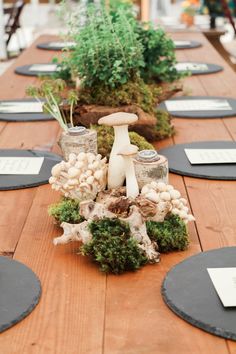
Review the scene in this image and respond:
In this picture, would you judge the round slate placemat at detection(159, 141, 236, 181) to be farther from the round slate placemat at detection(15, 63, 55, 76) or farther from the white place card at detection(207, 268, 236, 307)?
the round slate placemat at detection(15, 63, 55, 76)

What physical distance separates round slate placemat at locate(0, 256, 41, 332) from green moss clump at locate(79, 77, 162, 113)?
3.30ft

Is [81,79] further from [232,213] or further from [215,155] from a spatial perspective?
[232,213]

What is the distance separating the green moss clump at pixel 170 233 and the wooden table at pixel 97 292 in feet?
0.07

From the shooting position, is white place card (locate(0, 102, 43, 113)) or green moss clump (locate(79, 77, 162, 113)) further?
white place card (locate(0, 102, 43, 113))

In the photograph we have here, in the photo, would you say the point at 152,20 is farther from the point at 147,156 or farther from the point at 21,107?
the point at 147,156

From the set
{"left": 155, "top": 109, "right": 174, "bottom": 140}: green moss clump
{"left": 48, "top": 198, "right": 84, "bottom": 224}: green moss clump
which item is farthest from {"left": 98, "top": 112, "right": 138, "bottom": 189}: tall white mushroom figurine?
{"left": 155, "top": 109, "right": 174, "bottom": 140}: green moss clump

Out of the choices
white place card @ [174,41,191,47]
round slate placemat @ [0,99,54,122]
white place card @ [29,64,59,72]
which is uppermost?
round slate placemat @ [0,99,54,122]

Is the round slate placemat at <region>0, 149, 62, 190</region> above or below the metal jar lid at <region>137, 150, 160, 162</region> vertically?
below

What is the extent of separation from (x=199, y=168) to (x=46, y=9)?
1179 centimetres

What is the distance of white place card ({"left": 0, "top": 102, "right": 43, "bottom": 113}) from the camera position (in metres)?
3.00

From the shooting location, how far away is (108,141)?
2125 mm

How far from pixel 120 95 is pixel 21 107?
770 millimetres

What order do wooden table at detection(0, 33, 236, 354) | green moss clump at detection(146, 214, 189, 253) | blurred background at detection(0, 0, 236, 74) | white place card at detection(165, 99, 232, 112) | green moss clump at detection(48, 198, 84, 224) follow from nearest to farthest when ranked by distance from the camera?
wooden table at detection(0, 33, 236, 354)
green moss clump at detection(146, 214, 189, 253)
green moss clump at detection(48, 198, 84, 224)
white place card at detection(165, 99, 232, 112)
blurred background at detection(0, 0, 236, 74)

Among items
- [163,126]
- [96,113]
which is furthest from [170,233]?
[163,126]
